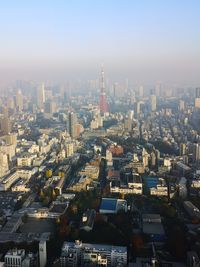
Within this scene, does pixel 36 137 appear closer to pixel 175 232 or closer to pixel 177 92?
pixel 175 232

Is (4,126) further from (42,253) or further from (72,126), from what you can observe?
(42,253)

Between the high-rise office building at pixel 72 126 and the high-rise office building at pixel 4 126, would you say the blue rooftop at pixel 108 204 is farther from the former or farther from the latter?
the high-rise office building at pixel 4 126

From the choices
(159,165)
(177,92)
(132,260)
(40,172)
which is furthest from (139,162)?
(177,92)

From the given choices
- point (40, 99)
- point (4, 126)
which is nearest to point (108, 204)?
point (4, 126)

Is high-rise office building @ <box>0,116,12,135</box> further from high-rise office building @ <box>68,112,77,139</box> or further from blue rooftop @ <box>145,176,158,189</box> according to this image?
blue rooftop @ <box>145,176,158,189</box>

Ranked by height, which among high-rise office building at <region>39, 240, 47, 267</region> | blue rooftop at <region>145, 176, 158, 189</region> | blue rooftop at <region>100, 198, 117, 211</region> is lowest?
blue rooftop at <region>145, 176, 158, 189</region>

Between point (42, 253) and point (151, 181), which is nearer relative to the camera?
point (42, 253)

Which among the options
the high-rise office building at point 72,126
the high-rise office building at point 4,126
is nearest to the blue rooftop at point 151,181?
the high-rise office building at point 72,126

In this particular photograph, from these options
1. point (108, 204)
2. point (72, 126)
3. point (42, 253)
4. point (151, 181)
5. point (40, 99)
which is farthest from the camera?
point (40, 99)

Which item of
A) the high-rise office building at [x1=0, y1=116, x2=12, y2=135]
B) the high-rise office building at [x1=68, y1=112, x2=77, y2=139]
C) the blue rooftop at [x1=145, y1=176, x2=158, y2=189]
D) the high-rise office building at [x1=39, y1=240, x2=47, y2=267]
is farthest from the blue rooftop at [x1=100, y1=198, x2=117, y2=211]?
the high-rise office building at [x1=0, y1=116, x2=12, y2=135]
